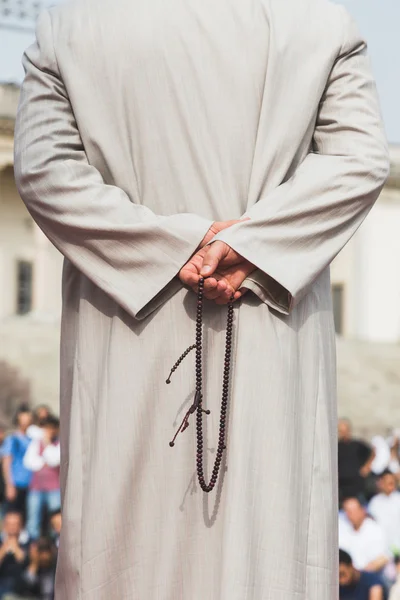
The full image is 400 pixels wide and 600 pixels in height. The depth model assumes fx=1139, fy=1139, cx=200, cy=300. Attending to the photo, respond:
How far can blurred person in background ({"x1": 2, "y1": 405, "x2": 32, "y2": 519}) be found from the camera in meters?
9.09

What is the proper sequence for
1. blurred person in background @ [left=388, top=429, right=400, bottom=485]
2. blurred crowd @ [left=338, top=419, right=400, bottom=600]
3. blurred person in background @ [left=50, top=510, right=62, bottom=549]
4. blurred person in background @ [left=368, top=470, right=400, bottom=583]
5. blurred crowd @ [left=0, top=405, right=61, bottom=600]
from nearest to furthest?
blurred crowd @ [left=338, top=419, right=400, bottom=600]
blurred crowd @ [left=0, top=405, right=61, bottom=600]
blurred person in background @ [left=50, top=510, right=62, bottom=549]
blurred person in background @ [left=368, top=470, right=400, bottom=583]
blurred person in background @ [left=388, top=429, right=400, bottom=485]

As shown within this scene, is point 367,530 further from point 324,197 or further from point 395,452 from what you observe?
point 324,197

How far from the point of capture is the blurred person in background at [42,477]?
872 centimetres

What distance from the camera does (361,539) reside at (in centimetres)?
728

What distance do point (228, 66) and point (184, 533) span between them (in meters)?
0.79

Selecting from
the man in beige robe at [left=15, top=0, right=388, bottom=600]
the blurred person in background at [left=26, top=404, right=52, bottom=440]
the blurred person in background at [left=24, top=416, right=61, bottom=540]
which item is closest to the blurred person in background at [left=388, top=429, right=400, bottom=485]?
the blurred person in background at [left=24, top=416, right=61, bottom=540]

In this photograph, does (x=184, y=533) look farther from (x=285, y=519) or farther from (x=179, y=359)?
(x=179, y=359)

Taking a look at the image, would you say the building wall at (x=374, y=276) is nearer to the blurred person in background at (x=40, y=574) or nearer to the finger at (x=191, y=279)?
the blurred person in background at (x=40, y=574)

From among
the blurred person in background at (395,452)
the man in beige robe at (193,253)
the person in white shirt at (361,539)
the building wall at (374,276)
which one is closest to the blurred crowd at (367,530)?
the person in white shirt at (361,539)

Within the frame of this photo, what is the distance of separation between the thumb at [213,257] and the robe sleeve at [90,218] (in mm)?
31

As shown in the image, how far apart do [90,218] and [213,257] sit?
0.73 ft

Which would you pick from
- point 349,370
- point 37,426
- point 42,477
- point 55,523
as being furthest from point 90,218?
point 349,370

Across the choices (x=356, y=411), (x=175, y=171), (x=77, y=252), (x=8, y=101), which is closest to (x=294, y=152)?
(x=175, y=171)

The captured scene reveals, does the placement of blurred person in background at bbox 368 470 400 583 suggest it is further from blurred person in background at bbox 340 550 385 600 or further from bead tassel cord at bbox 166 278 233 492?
bead tassel cord at bbox 166 278 233 492
